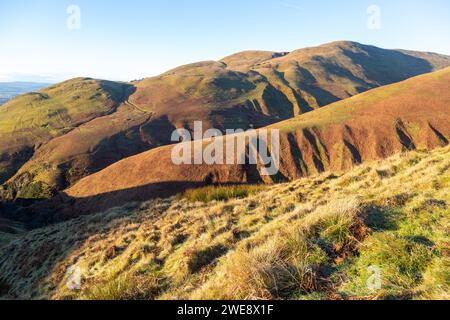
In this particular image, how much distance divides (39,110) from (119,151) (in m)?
39.5

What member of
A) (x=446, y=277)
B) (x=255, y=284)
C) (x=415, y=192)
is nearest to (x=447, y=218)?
(x=415, y=192)

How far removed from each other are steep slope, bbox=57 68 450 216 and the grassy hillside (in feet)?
64.2

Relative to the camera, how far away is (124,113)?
Answer: 8544 cm

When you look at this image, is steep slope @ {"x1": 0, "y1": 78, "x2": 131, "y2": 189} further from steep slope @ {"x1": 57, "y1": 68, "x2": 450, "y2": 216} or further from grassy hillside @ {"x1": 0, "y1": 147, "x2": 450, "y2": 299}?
grassy hillside @ {"x1": 0, "y1": 147, "x2": 450, "y2": 299}

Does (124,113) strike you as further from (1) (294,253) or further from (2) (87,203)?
(1) (294,253)

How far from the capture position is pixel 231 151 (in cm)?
3447

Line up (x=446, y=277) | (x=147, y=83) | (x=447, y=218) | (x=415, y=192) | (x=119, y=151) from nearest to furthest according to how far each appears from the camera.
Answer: (x=446, y=277)
(x=447, y=218)
(x=415, y=192)
(x=119, y=151)
(x=147, y=83)

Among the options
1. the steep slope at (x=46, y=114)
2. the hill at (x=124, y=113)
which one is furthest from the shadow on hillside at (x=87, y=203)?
the steep slope at (x=46, y=114)

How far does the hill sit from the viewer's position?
188 ft

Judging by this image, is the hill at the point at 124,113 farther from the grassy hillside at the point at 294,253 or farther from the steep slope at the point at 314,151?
the grassy hillside at the point at 294,253

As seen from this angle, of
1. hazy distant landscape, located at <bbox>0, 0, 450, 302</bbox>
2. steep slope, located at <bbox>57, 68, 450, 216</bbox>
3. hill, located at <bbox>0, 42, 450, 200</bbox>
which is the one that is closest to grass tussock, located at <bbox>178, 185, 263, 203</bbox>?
hazy distant landscape, located at <bbox>0, 0, 450, 302</bbox>

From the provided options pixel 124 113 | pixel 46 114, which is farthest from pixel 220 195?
pixel 46 114

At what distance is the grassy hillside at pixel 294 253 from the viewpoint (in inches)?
193
